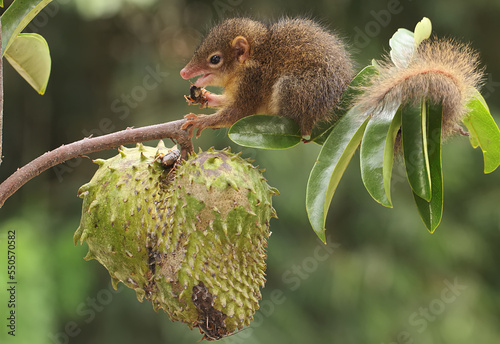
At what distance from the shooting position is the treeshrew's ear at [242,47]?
5.28 ft

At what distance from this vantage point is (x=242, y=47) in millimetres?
1614

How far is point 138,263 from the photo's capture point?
1267mm

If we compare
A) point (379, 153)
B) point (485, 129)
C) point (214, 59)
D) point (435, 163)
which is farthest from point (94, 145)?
point (485, 129)

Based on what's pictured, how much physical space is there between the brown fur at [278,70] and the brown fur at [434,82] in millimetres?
142

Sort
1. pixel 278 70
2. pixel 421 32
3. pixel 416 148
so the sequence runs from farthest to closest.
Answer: pixel 278 70 < pixel 421 32 < pixel 416 148

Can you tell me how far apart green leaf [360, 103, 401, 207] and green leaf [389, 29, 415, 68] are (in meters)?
0.18

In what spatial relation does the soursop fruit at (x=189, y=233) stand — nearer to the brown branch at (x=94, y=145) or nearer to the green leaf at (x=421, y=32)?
the brown branch at (x=94, y=145)

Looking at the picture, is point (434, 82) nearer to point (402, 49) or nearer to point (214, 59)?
point (402, 49)

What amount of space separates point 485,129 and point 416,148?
0.30 meters

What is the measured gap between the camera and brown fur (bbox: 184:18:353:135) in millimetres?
1368

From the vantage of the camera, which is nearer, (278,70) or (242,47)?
(278,70)

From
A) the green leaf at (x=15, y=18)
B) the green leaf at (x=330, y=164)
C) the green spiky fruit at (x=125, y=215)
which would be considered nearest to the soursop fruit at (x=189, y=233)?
the green spiky fruit at (x=125, y=215)

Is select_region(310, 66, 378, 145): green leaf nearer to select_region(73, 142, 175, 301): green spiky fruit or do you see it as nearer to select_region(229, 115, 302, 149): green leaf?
select_region(229, 115, 302, 149): green leaf

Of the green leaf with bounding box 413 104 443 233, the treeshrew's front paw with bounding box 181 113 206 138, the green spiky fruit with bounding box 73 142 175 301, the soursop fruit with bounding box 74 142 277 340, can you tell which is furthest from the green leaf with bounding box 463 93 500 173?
the green spiky fruit with bounding box 73 142 175 301
